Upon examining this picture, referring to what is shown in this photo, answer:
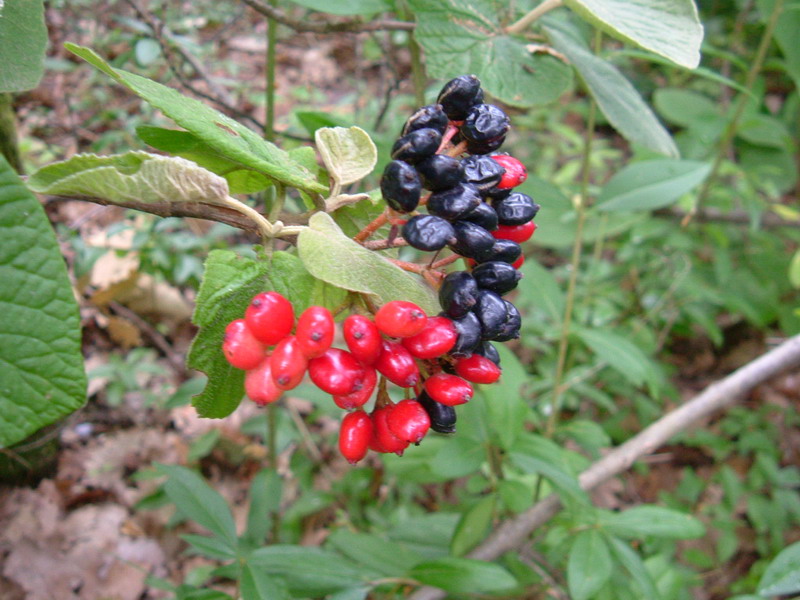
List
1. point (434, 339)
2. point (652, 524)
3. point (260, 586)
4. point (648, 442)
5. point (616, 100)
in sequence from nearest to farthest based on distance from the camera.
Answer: point (434, 339) < point (260, 586) < point (616, 100) < point (652, 524) < point (648, 442)

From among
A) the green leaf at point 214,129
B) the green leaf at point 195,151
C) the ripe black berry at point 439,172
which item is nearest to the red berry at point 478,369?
the ripe black berry at point 439,172

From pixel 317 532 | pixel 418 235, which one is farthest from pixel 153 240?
pixel 418 235

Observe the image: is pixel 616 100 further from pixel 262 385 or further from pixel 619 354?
pixel 262 385

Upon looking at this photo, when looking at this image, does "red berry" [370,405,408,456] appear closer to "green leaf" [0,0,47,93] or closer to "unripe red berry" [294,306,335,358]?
"unripe red berry" [294,306,335,358]

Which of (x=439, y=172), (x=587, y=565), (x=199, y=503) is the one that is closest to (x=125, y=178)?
(x=439, y=172)

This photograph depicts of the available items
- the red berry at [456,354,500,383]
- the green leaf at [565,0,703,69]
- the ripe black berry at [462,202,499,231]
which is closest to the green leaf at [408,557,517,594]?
the red berry at [456,354,500,383]
